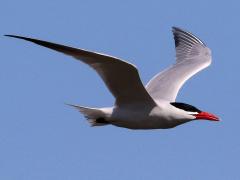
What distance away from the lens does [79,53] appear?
26.7ft

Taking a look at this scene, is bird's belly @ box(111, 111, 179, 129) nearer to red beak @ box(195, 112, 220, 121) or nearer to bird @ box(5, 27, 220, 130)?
bird @ box(5, 27, 220, 130)

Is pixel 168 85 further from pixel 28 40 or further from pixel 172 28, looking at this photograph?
pixel 28 40

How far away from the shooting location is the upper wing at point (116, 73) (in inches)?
318

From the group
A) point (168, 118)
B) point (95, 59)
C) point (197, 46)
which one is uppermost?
point (197, 46)

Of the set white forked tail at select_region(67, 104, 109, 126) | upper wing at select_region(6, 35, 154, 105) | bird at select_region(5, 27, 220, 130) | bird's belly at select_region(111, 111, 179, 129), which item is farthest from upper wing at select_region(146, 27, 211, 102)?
upper wing at select_region(6, 35, 154, 105)

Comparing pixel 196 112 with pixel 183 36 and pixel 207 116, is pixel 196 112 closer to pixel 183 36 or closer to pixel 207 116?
pixel 207 116

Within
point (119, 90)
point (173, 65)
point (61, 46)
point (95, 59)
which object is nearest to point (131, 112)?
point (119, 90)

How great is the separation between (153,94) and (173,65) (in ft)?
4.70

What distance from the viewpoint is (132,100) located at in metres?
9.43

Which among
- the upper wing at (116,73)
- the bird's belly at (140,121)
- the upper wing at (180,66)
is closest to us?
the upper wing at (116,73)

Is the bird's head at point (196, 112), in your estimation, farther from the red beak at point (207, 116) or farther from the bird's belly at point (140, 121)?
the bird's belly at point (140, 121)

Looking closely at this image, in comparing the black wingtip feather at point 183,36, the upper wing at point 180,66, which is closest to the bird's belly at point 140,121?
the upper wing at point 180,66

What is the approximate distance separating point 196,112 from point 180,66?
7.14 ft

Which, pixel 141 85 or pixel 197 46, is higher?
pixel 197 46
